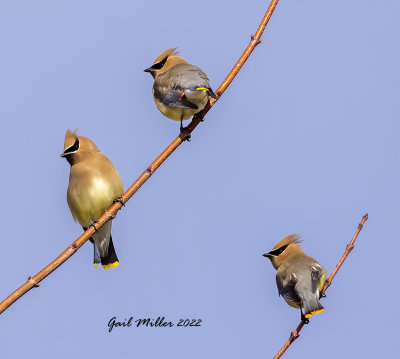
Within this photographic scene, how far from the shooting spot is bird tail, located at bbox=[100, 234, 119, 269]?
6609 millimetres

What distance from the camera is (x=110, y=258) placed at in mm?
6629

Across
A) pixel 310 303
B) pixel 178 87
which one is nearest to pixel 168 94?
pixel 178 87

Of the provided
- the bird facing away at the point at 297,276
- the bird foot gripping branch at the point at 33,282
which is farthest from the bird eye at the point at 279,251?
the bird foot gripping branch at the point at 33,282

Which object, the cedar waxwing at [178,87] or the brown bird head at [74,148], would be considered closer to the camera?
the cedar waxwing at [178,87]

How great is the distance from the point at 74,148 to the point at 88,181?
0.31m

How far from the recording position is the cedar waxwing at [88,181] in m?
5.64

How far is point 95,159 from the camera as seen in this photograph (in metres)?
5.81

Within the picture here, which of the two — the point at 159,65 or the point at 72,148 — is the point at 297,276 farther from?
the point at 72,148

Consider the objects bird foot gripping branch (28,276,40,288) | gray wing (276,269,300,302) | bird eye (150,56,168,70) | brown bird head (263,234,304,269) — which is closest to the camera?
bird foot gripping branch (28,276,40,288)

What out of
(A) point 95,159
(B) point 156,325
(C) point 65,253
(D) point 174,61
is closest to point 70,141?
(A) point 95,159

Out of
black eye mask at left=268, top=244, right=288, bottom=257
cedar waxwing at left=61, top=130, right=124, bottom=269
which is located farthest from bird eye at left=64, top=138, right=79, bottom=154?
black eye mask at left=268, top=244, right=288, bottom=257

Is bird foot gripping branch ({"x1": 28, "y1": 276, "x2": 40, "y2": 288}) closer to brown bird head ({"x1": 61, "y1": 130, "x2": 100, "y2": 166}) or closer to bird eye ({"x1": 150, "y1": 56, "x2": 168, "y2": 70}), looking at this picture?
brown bird head ({"x1": 61, "y1": 130, "x2": 100, "y2": 166})

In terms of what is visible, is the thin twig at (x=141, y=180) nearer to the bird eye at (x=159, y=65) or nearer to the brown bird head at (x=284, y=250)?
the bird eye at (x=159, y=65)

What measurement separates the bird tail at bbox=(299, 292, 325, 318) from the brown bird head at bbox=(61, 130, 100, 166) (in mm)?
2172
